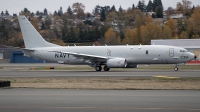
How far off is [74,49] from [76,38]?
87353 mm

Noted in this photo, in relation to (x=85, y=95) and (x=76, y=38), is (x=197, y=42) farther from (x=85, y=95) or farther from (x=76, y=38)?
(x=76, y=38)

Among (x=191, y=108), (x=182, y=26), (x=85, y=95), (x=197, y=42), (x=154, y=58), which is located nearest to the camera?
(x=191, y=108)

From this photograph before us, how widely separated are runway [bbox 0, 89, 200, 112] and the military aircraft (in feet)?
82.4

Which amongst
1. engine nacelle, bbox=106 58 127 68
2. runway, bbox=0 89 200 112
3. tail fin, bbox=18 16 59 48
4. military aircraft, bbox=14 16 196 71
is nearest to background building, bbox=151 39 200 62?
military aircraft, bbox=14 16 196 71

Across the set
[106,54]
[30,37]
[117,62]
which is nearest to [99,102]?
[117,62]

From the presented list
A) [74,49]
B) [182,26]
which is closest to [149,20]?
[182,26]

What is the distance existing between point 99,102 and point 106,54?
29.9 meters

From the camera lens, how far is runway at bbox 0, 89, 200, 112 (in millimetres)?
14594

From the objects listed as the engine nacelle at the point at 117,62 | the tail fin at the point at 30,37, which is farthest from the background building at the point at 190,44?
the tail fin at the point at 30,37

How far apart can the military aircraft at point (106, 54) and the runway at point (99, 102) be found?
2511cm

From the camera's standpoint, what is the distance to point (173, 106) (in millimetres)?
15195

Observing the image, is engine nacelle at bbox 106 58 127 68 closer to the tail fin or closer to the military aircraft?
the military aircraft

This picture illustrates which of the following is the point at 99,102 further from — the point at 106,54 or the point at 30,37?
the point at 30,37

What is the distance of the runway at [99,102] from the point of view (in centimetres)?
1459
